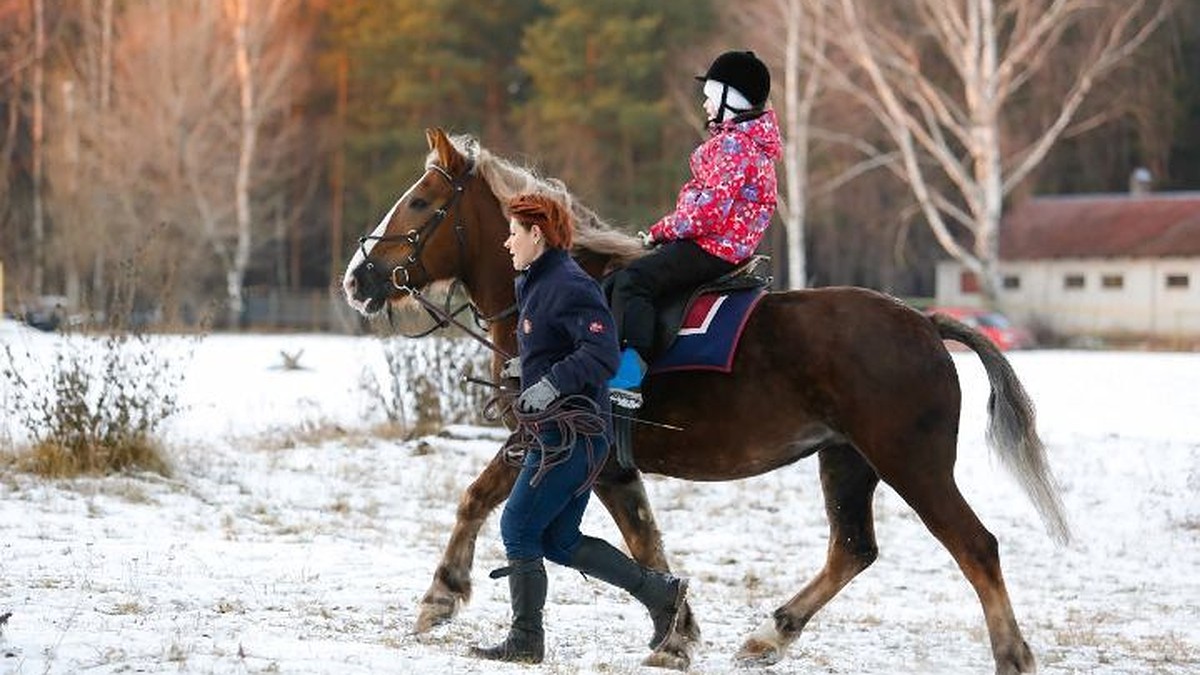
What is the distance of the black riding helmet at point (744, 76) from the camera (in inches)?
303

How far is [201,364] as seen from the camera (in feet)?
87.1

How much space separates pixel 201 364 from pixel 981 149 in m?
19.3

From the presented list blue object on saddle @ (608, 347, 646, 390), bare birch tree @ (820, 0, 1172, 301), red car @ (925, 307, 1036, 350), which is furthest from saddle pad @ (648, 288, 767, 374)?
red car @ (925, 307, 1036, 350)

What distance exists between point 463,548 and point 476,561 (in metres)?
3.10

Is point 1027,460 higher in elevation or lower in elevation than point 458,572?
higher

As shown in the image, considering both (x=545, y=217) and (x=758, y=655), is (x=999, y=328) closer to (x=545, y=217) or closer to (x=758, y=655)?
(x=758, y=655)

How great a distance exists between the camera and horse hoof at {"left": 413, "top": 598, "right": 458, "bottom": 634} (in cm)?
766

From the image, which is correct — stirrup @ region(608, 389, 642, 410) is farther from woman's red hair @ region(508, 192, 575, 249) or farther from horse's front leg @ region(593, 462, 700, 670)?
woman's red hair @ region(508, 192, 575, 249)

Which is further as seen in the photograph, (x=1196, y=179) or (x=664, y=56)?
(x=1196, y=179)

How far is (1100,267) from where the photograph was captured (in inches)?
2048

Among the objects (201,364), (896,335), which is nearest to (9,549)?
(896,335)

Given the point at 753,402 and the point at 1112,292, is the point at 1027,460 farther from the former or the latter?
the point at 1112,292

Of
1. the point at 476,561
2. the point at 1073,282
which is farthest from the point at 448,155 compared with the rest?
the point at 1073,282

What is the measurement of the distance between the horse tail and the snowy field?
807mm
